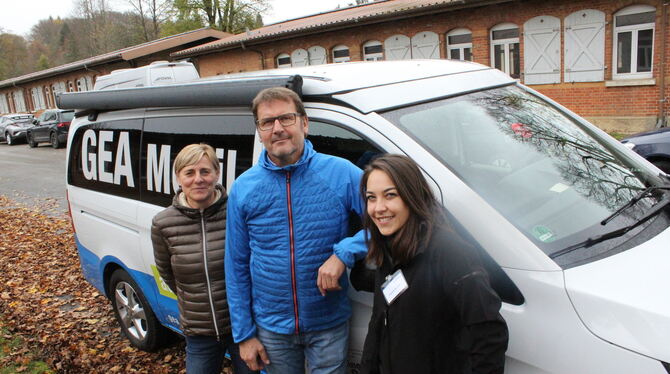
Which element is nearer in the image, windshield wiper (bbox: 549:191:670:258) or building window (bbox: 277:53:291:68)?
windshield wiper (bbox: 549:191:670:258)

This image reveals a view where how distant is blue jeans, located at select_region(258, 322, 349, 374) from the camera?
2350 millimetres

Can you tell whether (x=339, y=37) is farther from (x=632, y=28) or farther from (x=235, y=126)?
(x=235, y=126)

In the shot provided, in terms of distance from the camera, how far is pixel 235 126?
9.91 feet

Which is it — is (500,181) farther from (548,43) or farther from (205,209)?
(548,43)

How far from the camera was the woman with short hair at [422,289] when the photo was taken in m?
1.65

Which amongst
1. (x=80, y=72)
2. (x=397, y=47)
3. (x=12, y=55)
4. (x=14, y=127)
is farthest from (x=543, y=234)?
(x=12, y=55)

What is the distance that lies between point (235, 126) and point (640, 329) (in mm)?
2168

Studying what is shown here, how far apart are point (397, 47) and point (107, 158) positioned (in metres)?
16.5

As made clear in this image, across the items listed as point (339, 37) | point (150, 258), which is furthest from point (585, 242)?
point (339, 37)

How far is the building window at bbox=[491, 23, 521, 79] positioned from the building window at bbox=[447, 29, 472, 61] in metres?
0.79

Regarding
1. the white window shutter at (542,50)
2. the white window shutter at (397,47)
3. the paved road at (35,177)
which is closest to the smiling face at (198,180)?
the paved road at (35,177)

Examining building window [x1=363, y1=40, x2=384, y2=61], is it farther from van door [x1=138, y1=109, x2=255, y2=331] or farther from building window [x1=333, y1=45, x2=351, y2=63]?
van door [x1=138, y1=109, x2=255, y2=331]

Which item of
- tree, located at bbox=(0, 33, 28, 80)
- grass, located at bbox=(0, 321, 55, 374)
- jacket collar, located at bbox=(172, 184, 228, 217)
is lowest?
grass, located at bbox=(0, 321, 55, 374)

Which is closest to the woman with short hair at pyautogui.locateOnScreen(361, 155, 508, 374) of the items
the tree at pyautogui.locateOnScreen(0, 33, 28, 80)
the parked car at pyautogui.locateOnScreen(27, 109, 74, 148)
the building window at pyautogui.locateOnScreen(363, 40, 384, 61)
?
the building window at pyautogui.locateOnScreen(363, 40, 384, 61)
